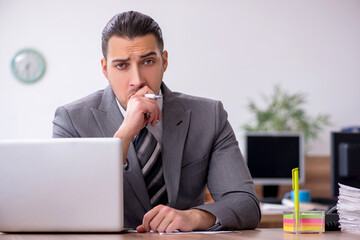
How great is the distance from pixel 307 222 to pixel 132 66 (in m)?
0.84

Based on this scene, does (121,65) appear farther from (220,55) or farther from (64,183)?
(220,55)

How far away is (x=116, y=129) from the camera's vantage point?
6.73ft

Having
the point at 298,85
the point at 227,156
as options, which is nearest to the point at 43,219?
the point at 227,156

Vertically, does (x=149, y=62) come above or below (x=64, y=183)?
above

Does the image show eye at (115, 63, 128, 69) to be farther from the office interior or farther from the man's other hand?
the office interior

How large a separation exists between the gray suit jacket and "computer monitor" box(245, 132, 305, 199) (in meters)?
2.95

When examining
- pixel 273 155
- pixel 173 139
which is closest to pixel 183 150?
pixel 173 139

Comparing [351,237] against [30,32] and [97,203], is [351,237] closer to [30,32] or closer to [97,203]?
[97,203]

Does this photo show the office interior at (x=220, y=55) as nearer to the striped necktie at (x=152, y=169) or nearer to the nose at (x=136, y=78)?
the striped necktie at (x=152, y=169)

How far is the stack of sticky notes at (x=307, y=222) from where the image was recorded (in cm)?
164

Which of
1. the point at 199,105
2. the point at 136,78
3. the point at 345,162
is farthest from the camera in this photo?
the point at 345,162

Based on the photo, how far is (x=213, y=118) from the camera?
2.20 m

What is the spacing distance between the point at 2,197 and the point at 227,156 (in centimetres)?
86

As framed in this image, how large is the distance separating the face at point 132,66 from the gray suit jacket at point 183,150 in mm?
81
